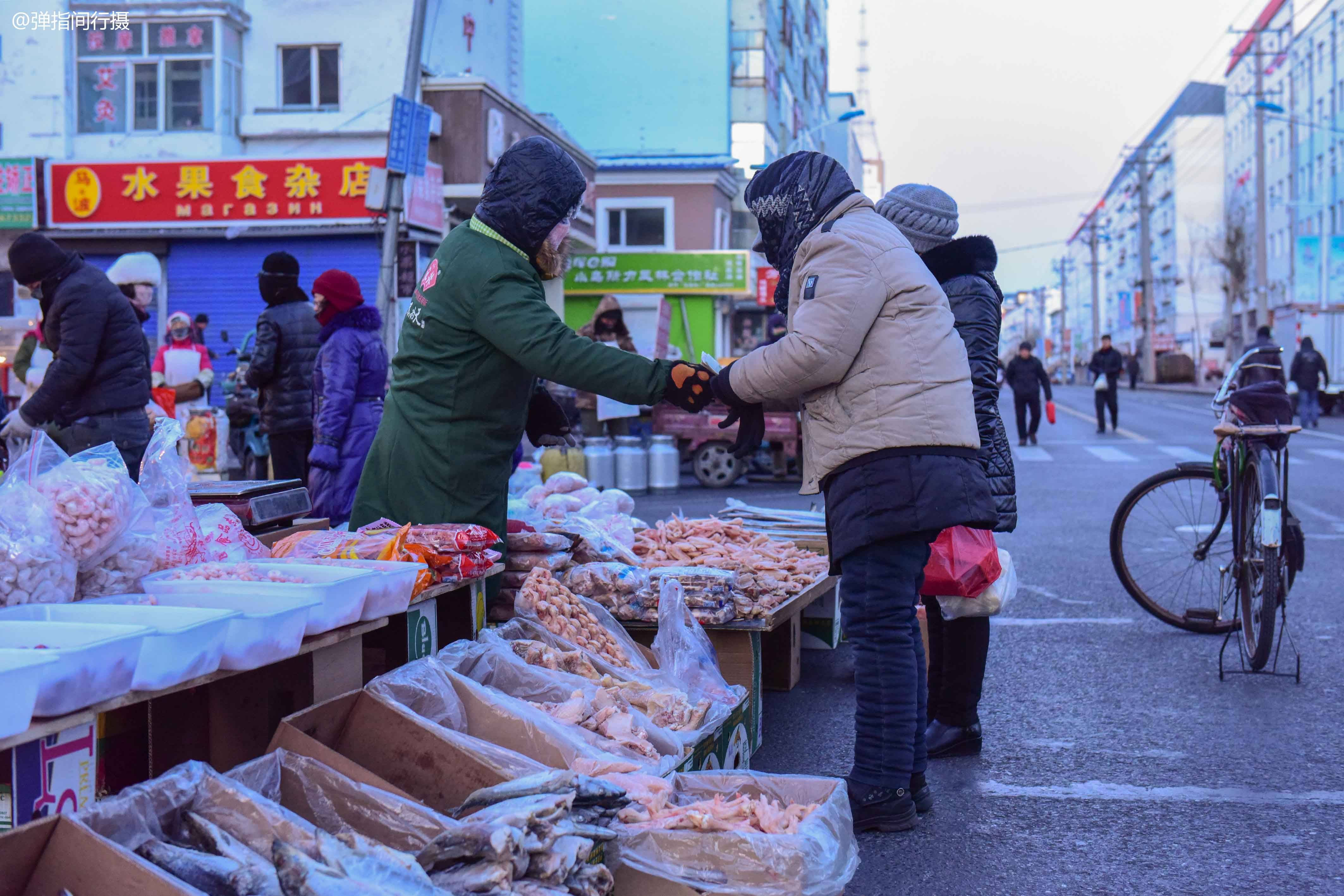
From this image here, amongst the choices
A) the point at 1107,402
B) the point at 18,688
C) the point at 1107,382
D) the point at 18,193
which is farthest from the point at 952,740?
the point at 1107,402

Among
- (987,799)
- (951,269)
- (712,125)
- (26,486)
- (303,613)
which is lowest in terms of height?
(987,799)

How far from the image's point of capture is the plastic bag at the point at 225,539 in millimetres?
3492

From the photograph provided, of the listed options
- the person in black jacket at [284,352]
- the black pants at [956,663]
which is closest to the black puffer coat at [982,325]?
the black pants at [956,663]

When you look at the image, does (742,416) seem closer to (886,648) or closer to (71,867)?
(886,648)

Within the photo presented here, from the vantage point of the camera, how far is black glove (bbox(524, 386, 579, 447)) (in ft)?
14.3

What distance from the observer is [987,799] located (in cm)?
400

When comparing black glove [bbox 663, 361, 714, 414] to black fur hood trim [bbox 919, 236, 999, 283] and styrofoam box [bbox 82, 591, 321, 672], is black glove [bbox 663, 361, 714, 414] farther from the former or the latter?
styrofoam box [bbox 82, 591, 321, 672]

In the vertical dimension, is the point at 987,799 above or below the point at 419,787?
below

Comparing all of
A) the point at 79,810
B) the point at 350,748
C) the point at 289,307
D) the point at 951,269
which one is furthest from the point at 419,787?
the point at 289,307

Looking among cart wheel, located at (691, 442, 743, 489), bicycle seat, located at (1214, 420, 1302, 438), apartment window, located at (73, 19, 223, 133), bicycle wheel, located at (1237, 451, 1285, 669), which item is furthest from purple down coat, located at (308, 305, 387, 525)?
apartment window, located at (73, 19, 223, 133)

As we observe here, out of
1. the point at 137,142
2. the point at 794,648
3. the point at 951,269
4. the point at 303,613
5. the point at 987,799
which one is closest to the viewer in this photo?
the point at 303,613

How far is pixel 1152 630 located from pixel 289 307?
5.52 m

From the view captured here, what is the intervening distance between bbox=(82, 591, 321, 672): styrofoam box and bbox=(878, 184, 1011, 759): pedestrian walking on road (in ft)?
7.86

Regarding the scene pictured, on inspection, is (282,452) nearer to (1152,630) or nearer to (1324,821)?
(1152,630)
